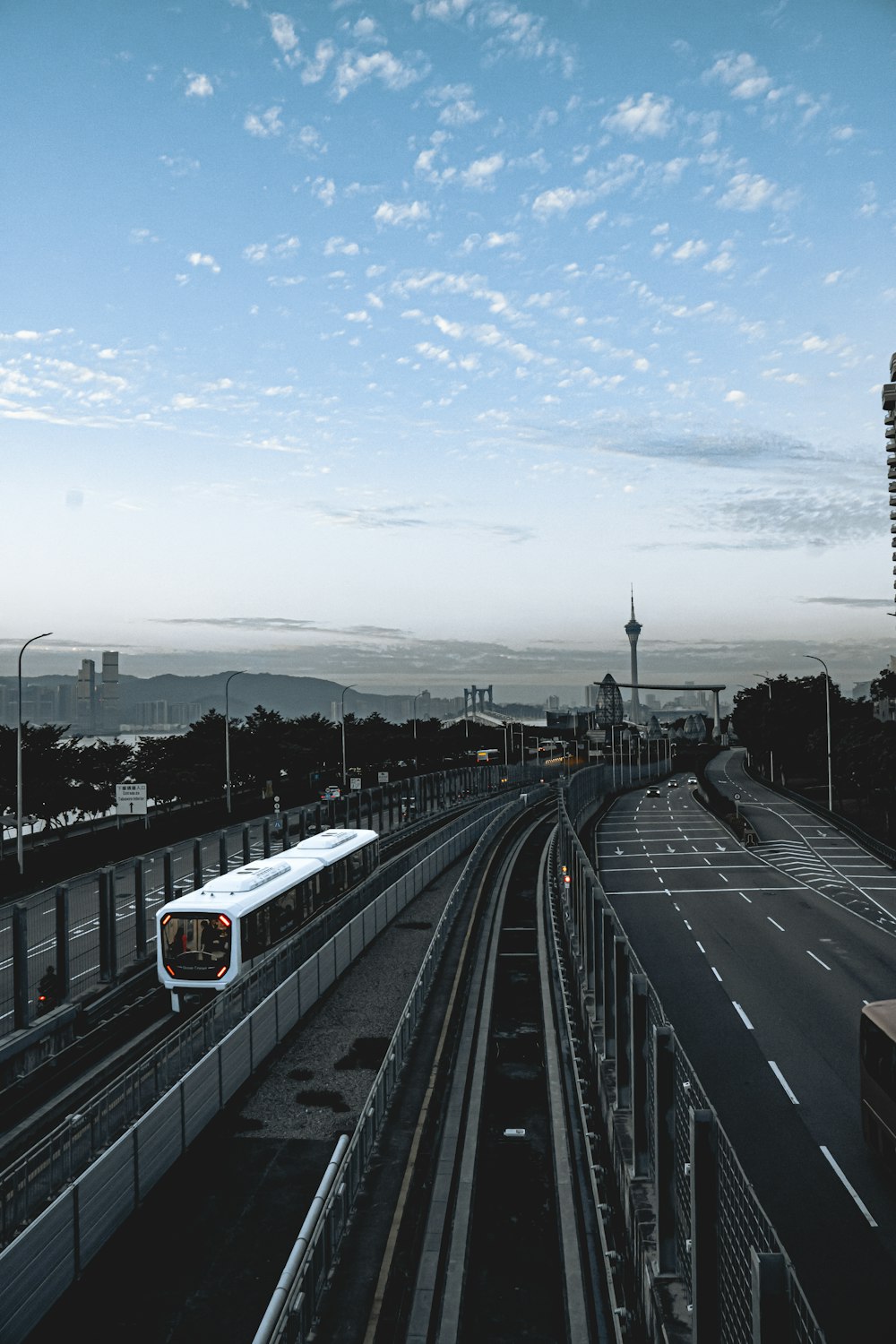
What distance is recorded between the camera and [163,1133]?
15.0m

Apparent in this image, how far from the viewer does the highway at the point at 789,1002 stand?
1495cm

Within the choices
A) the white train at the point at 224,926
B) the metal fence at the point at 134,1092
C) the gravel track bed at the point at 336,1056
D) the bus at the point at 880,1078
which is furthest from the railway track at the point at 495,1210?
the white train at the point at 224,926

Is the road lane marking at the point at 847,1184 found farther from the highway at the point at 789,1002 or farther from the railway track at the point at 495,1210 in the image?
the railway track at the point at 495,1210

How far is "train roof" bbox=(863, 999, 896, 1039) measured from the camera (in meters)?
15.9

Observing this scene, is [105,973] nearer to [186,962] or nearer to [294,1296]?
[186,962]

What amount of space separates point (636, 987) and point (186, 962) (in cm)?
1621

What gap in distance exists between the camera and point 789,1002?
27.7 meters

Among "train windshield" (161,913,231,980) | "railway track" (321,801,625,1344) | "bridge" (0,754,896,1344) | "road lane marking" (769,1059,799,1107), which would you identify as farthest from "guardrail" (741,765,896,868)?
"train windshield" (161,913,231,980)

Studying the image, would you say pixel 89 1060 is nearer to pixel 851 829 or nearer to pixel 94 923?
pixel 94 923

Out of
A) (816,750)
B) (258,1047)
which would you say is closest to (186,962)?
(258,1047)

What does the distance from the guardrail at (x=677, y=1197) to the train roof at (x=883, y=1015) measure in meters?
4.49

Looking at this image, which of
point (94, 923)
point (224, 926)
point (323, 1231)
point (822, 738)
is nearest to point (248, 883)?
point (224, 926)

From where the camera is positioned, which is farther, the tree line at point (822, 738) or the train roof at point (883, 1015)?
→ the tree line at point (822, 738)

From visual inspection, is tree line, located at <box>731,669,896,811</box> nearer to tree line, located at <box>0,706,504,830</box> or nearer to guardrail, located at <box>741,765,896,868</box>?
guardrail, located at <box>741,765,896,868</box>
